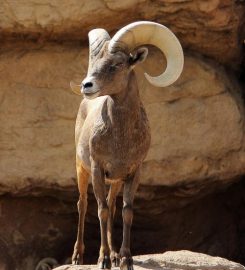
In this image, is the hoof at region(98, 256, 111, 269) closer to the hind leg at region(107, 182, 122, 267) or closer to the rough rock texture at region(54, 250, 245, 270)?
the rough rock texture at region(54, 250, 245, 270)

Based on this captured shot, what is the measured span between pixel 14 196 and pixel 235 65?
3142 mm

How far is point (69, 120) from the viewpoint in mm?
12258

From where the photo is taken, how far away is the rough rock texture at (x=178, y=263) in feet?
31.1

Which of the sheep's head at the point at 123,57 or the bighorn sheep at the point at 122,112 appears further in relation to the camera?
the bighorn sheep at the point at 122,112

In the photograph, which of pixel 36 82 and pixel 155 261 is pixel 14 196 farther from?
pixel 155 261

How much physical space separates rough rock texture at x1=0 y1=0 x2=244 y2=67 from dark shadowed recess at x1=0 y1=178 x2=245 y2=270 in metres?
1.92

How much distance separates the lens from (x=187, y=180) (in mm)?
12312

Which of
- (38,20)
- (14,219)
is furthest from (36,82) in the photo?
(14,219)

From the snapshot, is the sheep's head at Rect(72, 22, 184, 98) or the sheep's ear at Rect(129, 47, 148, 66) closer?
the sheep's head at Rect(72, 22, 184, 98)

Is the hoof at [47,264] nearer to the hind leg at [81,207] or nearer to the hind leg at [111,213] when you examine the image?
the hind leg at [81,207]

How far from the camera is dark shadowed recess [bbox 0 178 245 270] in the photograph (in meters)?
12.7

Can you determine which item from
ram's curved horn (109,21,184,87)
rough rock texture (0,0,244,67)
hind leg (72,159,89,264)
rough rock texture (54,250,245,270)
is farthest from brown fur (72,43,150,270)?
rough rock texture (0,0,244,67)

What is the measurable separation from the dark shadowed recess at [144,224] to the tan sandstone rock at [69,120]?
0.40 m

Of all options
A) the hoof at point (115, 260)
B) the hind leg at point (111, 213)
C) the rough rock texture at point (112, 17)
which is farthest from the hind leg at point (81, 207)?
the rough rock texture at point (112, 17)
